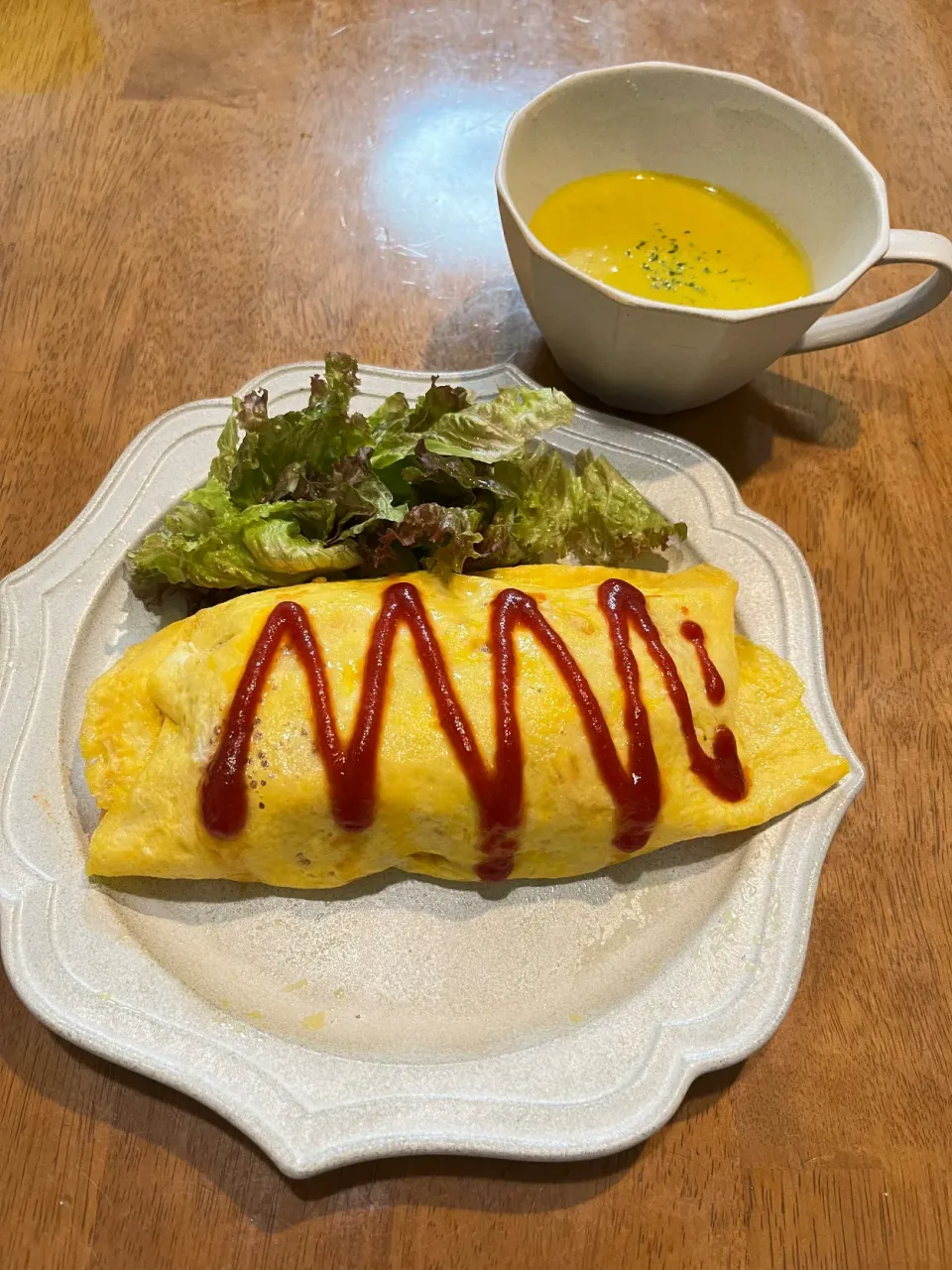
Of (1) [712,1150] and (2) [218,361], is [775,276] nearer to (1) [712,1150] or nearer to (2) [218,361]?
(2) [218,361]

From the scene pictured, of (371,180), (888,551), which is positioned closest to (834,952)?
(888,551)

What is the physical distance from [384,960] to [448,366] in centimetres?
170

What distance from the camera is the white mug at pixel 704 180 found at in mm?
1987

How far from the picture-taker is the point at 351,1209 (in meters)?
1.60

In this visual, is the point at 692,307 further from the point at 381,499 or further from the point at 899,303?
the point at 381,499

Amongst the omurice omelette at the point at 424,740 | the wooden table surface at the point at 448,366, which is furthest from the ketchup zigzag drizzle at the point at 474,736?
the wooden table surface at the point at 448,366

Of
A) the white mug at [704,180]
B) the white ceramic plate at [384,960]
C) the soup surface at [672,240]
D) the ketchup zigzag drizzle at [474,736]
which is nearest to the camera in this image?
the white ceramic plate at [384,960]

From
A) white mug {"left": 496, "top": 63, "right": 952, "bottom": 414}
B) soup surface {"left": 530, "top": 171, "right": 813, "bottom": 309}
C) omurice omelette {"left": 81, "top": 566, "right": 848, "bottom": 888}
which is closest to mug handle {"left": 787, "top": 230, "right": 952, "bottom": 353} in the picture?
white mug {"left": 496, "top": 63, "right": 952, "bottom": 414}

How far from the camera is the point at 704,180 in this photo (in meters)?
2.37

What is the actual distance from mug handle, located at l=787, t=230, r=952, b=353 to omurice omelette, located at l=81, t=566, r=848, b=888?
3.15 ft

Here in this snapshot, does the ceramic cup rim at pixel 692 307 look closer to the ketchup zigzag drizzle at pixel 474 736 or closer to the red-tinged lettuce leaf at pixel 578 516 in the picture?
the red-tinged lettuce leaf at pixel 578 516

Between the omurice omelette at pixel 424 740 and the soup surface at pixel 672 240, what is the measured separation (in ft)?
2.89

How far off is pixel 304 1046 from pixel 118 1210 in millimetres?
435

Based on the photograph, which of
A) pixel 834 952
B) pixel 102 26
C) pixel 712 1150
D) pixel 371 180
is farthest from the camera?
pixel 102 26
